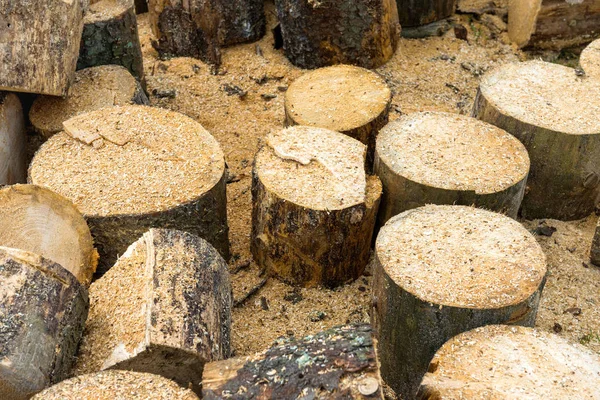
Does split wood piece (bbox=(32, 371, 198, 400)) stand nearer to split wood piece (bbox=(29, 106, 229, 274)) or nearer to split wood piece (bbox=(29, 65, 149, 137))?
split wood piece (bbox=(29, 106, 229, 274))

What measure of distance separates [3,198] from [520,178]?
2.22m

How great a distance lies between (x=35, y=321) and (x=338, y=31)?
3020 mm

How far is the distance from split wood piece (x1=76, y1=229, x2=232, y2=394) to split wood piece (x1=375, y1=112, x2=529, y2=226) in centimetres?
96

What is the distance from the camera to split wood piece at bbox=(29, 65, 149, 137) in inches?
146

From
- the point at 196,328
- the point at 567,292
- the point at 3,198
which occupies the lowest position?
the point at 567,292

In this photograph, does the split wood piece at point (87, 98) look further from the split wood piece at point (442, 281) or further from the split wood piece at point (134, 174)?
the split wood piece at point (442, 281)

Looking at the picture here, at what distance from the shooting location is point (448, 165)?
3365 millimetres

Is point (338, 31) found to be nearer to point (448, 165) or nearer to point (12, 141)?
point (448, 165)

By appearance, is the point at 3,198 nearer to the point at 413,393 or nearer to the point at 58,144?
the point at 58,144

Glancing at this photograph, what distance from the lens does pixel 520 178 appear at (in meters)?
3.32

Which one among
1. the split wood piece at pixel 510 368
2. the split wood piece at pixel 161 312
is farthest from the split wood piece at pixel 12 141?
the split wood piece at pixel 510 368

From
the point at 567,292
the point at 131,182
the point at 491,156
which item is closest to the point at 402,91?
the point at 491,156

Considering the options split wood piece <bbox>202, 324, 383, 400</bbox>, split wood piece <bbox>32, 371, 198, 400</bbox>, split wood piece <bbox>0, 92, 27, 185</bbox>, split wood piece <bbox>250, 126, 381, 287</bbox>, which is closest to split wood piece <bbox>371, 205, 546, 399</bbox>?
split wood piece <bbox>250, 126, 381, 287</bbox>

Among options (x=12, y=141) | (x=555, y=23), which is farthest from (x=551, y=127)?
(x=12, y=141)
